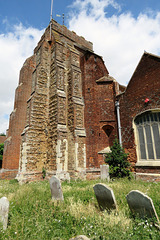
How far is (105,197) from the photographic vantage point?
150 inches

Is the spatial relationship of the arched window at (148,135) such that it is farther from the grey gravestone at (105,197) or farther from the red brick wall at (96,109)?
the grey gravestone at (105,197)

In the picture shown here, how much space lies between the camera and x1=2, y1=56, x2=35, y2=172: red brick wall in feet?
42.0

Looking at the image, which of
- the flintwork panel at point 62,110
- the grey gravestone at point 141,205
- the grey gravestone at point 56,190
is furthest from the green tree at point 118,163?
the grey gravestone at point 141,205

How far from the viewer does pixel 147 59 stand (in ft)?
31.0

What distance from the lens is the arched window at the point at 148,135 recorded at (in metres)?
8.44

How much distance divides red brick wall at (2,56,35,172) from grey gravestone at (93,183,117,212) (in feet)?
35.7

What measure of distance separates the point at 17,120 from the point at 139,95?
10977mm

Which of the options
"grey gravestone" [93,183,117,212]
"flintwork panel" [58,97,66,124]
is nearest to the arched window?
"flintwork panel" [58,97,66,124]

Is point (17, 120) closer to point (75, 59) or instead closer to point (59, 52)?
point (59, 52)

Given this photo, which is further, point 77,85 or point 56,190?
point 77,85

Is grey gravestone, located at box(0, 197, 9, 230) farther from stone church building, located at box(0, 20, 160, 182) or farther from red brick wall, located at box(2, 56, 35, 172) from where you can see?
red brick wall, located at box(2, 56, 35, 172)

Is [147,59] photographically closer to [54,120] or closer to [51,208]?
[54,120]

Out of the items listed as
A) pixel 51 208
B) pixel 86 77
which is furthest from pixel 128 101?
pixel 51 208

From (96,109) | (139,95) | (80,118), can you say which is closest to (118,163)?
(80,118)
